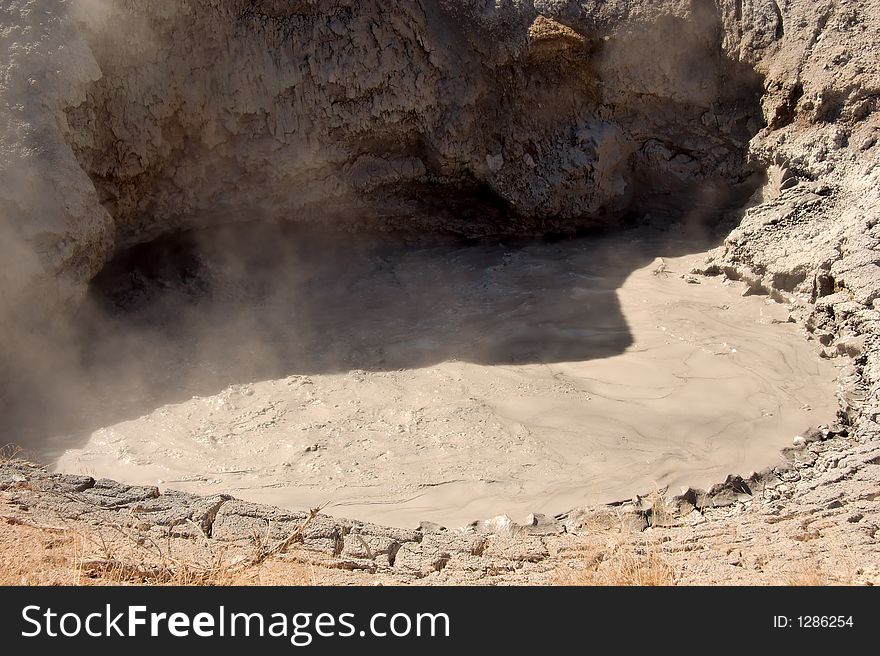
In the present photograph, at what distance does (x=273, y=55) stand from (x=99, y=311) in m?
2.09

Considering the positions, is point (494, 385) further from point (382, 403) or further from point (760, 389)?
point (760, 389)

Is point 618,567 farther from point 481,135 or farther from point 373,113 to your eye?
point 481,135

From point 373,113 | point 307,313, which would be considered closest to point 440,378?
point 307,313

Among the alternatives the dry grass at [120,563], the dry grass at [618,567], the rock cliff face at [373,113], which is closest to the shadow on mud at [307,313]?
the rock cliff face at [373,113]

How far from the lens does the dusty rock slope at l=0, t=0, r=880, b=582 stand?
4715 millimetres

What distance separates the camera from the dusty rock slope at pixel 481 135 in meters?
4.71

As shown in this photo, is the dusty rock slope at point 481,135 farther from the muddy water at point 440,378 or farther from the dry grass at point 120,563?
the dry grass at point 120,563

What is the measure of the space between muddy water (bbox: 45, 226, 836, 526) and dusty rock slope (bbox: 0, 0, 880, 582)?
277 mm

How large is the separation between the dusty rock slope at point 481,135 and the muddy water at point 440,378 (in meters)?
0.28

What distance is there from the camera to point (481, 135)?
6.45 m

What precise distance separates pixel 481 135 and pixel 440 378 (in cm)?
222

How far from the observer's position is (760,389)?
4.88m

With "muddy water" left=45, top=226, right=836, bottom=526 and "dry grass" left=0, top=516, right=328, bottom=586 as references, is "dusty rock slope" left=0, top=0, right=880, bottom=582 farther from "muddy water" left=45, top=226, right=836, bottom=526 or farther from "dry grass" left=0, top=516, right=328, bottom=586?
"dry grass" left=0, top=516, right=328, bottom=586

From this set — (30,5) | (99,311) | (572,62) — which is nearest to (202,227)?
(99,311)
